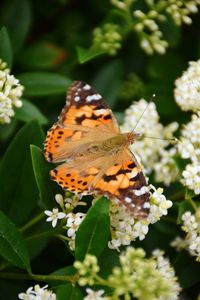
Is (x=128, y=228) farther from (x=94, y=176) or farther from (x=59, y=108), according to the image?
(x=59, y=108)

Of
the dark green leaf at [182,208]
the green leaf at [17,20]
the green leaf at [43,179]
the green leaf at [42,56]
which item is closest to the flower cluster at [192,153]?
the dark green leaf at [182,208]

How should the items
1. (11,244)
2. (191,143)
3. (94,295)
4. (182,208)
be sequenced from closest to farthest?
(94,295) < (11,244) < (182,208) < (191,143)

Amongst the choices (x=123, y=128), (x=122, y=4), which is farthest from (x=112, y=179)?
(x=122, y=4)

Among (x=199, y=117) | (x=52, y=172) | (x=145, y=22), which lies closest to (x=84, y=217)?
(x=52, y=172)

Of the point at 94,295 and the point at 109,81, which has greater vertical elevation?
the point at 94,295

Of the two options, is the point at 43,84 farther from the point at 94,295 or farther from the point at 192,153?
the point at 94,295

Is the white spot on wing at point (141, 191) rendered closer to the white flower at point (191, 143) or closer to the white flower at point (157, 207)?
the white flower at point (157, 207)

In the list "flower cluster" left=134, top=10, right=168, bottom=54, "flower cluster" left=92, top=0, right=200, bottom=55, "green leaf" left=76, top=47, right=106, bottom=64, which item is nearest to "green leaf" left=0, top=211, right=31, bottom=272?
"green leaf" left=76, top=47, right=106, bottom=64
